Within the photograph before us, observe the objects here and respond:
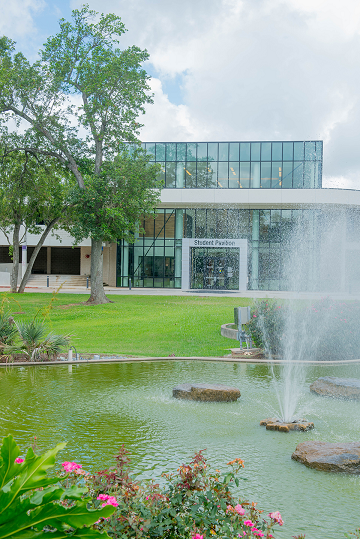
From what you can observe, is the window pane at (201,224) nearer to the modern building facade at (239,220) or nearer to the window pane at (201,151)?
the modern building facade at (239,220)

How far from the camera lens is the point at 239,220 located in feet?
142

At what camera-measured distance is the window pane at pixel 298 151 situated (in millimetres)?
42344

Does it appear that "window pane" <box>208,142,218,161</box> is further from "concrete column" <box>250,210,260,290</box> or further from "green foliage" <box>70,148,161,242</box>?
"green foliage" <box>70,148,161,242</box>

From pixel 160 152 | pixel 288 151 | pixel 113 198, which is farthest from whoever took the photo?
pixel 160 152

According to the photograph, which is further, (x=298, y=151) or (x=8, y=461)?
(x=298, y=151)

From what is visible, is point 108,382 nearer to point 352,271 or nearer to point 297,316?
point 297,316

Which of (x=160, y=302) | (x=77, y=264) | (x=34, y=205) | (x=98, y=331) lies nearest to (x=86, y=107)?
(x=34, y=205)

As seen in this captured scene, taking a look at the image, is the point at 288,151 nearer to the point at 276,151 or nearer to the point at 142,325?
the point at 276,151

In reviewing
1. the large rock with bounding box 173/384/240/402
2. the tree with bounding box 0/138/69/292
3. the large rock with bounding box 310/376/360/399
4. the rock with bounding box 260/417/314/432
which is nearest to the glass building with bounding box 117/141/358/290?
the tree with bounding box 0/138/69/292

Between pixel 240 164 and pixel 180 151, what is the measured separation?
5.30 meters

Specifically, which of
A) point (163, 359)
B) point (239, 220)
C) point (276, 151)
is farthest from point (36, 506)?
point (276, 151)

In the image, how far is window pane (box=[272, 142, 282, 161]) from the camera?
139 feet

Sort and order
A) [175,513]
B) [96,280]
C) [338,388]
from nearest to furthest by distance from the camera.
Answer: [175,513]
[338,388]
[96,280]

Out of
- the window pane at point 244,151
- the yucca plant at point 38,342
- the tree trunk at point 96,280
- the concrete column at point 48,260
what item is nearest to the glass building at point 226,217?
the window pane at point 244,151
